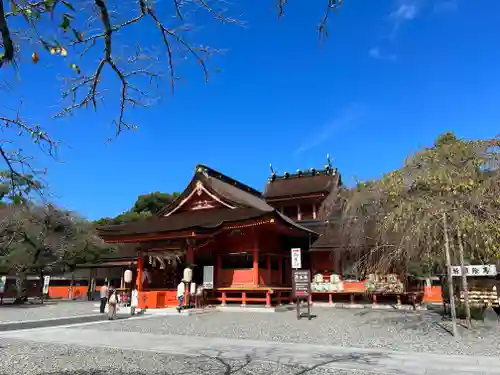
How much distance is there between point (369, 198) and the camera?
14.6m

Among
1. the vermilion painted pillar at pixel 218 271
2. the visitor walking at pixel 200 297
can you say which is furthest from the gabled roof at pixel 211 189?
the visitor walking at pixel 200 297

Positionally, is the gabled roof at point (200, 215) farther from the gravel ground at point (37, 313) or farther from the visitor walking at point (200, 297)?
the gravel ground at point (37, 313)

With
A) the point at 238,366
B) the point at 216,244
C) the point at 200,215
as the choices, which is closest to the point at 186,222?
the point at 200,215

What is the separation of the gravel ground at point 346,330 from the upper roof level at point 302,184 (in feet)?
40.7

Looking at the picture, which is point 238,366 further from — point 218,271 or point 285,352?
point 218,271

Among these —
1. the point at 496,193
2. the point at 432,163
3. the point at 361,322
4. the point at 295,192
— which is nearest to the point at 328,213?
the point at 361,322

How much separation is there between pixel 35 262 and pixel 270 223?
2177cm

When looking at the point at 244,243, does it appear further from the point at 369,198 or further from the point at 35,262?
the point at 35,262

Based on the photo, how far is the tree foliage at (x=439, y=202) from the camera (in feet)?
35.1

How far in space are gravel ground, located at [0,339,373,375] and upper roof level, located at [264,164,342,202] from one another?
21.0 meters

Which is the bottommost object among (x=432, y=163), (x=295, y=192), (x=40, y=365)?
(x=40, y=365)

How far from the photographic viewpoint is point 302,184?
1233 inches

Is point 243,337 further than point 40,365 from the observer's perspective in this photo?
Yes

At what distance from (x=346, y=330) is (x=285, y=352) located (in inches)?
169
